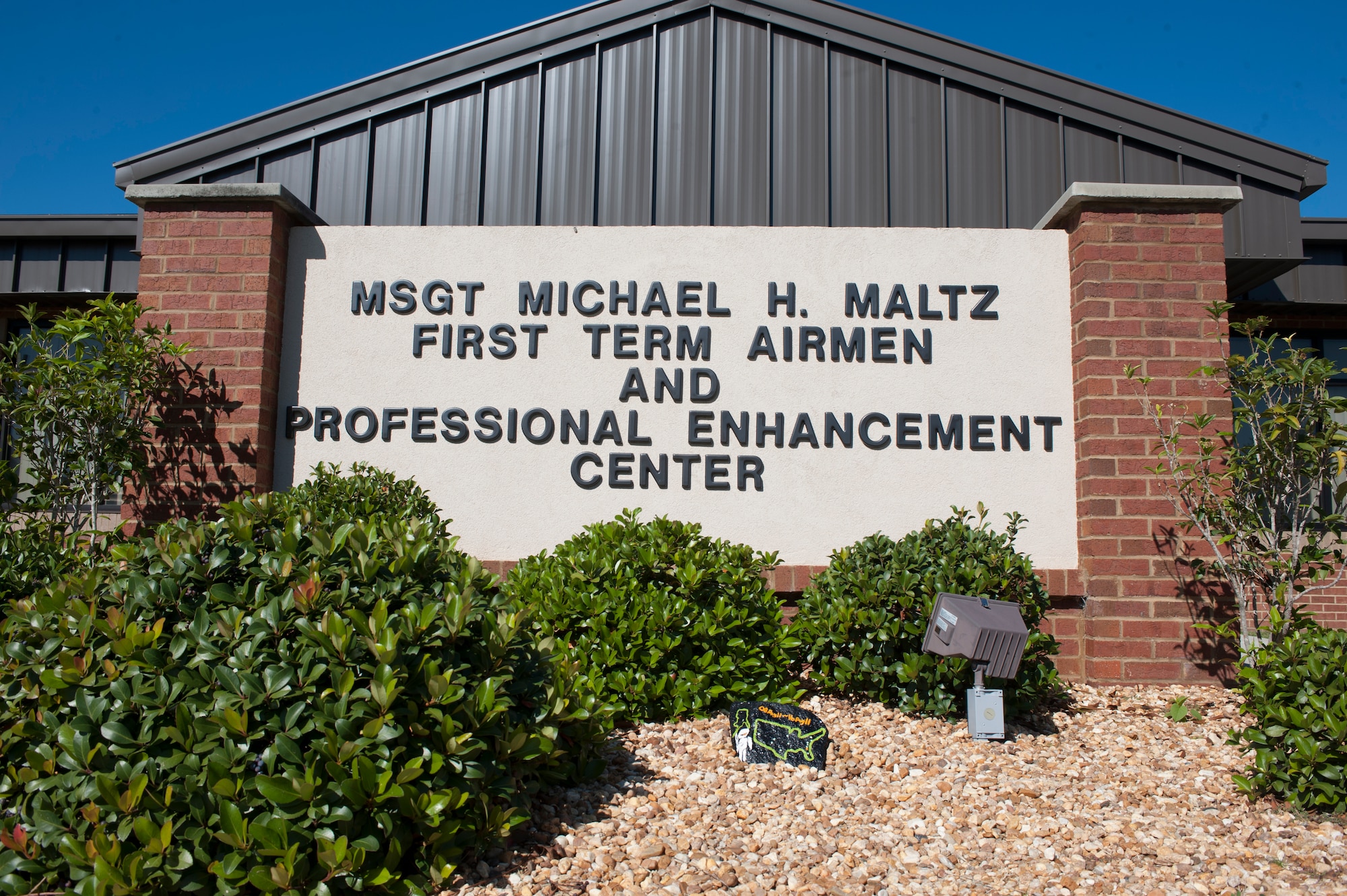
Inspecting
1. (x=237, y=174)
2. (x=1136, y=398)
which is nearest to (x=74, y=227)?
(x=237, y=174)

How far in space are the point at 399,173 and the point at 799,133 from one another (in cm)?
372

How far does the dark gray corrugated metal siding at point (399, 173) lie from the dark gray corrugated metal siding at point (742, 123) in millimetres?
2734

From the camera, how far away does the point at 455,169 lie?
7.79m

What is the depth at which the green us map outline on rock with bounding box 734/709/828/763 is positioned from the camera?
370 cm

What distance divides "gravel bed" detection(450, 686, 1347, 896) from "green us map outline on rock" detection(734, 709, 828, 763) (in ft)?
0.27

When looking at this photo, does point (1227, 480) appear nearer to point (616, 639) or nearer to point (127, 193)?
point (616, 639)

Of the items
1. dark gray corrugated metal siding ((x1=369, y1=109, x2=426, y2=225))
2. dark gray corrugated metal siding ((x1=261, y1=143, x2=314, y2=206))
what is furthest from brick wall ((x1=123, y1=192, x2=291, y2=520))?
dark gray corrugated metal siding ((x1=261, y1=143, x2=314, y2=206))

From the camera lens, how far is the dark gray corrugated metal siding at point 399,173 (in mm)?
7789

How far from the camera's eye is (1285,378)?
4.76 m

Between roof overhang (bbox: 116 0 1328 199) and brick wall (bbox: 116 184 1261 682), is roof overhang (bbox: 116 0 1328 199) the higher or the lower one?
the higher one

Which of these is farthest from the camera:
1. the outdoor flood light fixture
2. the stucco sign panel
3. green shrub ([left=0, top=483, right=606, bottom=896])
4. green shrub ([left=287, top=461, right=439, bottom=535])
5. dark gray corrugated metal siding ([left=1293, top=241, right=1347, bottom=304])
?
dark gray corrugated metal siding ([left=1293, top=241, right=1347, bottom=304])

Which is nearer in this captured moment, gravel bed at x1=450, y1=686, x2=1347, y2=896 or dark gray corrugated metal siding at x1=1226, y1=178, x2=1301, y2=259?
gravel bed at x1=450, y1=686, x2=1347, y2=896

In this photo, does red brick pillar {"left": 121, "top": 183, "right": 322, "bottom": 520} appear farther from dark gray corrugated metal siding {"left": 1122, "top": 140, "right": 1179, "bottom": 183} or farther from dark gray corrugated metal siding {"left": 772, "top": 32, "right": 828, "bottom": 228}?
dark gray corrugated metal siding {"left": 1122, "top": 140, "right": 1179, "bottom": 183}

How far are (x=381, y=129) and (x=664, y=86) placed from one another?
2.67 meters
